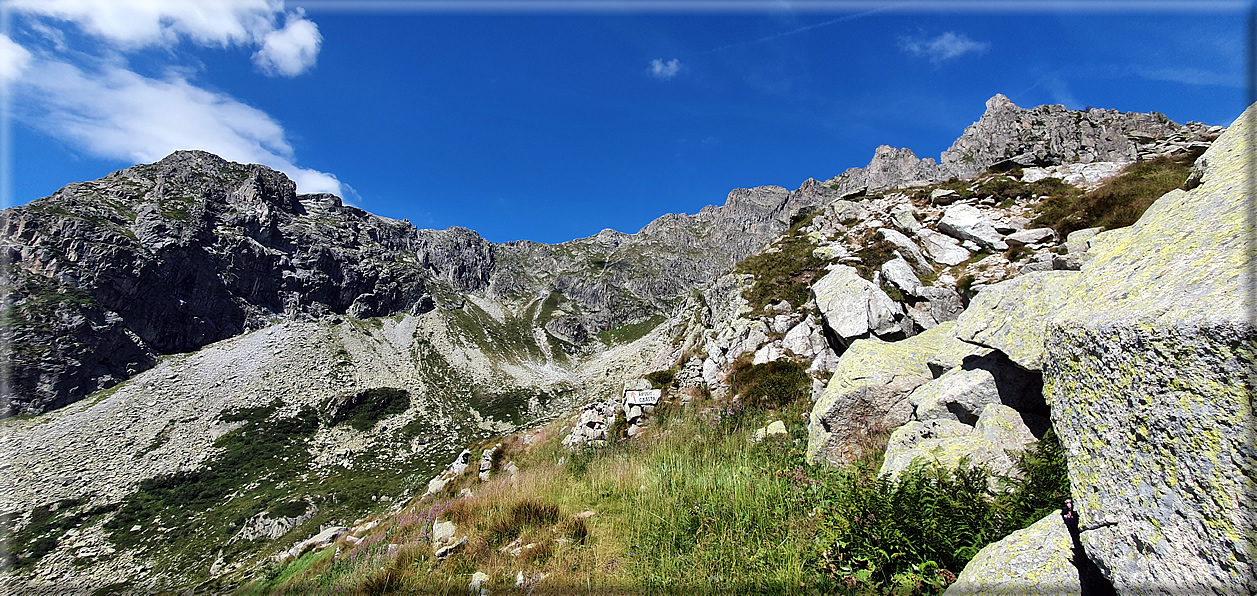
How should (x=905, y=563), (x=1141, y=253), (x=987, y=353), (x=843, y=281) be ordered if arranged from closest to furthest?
(x=905, y=563)
(x=1141, y=253)
(x=987, y=353)
(x=843, y=281)

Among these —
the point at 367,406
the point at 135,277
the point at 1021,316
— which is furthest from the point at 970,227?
the point at 135,277

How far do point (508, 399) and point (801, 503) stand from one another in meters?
156

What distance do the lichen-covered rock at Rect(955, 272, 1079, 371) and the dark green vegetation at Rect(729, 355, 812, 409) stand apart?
5189 millimetres

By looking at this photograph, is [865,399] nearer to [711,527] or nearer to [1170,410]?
[711,527]

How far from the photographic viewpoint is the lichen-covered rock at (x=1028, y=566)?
3.34 meters

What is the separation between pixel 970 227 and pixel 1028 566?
767 inches

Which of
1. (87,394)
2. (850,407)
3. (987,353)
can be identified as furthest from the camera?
(87,394)

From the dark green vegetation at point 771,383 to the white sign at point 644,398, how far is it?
2577mm

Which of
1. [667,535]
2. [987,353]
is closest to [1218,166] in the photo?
[987,353]

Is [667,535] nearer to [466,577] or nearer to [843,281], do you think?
[466,577]

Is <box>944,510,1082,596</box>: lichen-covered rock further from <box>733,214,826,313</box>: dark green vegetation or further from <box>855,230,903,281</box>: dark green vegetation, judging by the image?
<box>733,214,826,313</box>: dark green vegetation

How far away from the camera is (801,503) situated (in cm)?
598

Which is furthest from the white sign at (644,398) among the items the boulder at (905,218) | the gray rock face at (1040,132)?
the gray rock face at (1040,132)

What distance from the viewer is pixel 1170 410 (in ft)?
10.7
